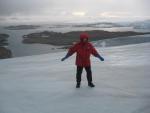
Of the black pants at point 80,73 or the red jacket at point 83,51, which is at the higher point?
the red jacket at point 83,51

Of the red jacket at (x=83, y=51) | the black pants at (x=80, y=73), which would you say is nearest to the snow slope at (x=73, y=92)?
the black pants at (x=80, y=73)

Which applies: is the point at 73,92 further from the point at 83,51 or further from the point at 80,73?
the point at 83,51

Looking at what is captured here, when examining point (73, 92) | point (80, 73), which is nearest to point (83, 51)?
point (80, 73)

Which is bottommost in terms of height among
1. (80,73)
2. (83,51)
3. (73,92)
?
(73,92)

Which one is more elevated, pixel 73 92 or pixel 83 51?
pixel 83 51

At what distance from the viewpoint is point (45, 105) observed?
536 cm

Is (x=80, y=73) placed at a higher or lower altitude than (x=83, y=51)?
lower

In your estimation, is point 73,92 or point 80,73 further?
point 80,73

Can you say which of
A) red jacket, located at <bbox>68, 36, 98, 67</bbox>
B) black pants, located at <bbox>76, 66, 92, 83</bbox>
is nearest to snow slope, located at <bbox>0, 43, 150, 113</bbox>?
black pants, located at <bbox>76, 66, 92, 83</bbox>

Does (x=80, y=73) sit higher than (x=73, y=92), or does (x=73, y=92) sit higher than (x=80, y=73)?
(x=80, y=73)

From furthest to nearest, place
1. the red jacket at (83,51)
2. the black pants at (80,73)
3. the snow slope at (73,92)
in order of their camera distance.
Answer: the black pants at (80,73) → the red jacket at (83,51) → the snow slope at (73,92)

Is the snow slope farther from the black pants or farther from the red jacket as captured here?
the red jacket

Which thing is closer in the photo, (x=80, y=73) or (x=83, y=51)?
(x=83, y=51)

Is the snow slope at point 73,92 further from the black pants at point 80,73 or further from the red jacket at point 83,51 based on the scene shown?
the red jacket at point 83,51
